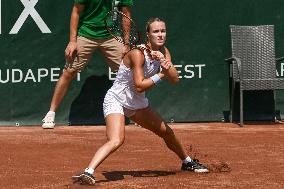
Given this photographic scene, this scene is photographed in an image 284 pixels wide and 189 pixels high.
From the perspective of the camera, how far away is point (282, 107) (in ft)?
31.3

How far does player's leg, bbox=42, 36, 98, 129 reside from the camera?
27.8ft

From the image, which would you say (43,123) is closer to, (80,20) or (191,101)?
(80,20)

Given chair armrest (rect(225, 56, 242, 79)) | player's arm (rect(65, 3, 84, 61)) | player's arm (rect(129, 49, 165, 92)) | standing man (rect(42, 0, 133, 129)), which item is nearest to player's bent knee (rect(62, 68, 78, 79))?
standing man (rect(42, 0, 133, 129))

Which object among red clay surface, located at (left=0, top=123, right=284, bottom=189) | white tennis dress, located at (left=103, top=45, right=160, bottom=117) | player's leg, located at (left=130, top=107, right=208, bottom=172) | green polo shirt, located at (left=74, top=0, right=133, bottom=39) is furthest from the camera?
green polo shirt, located at (left=74, top=0, right=133, bottom=39)

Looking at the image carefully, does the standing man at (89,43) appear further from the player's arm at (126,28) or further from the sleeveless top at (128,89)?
the sleeveless top at (128,89)

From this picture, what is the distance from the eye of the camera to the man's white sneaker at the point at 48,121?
8.57 metres

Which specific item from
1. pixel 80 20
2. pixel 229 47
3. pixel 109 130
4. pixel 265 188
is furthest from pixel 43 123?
pixel 265 188

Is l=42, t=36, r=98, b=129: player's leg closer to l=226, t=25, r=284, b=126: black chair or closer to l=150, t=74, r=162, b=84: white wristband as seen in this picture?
l=226, t=25, r=284, b=126: black chair

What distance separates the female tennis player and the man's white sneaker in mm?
3047


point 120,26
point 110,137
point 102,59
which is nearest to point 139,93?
point 110,137

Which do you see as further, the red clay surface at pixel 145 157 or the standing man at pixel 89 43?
the standing man at pixel 89 43

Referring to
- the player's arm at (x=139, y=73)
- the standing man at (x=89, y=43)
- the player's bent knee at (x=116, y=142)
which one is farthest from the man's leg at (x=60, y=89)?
the player's bent knee at (x=116, y=142)

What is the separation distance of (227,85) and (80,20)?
7.31 feet

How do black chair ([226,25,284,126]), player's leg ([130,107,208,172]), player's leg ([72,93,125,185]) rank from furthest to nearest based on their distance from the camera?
black chair ([226,25,284,126]) < player's leg ([130,107,208,172]) < player's leg ([72,93,125,185])
